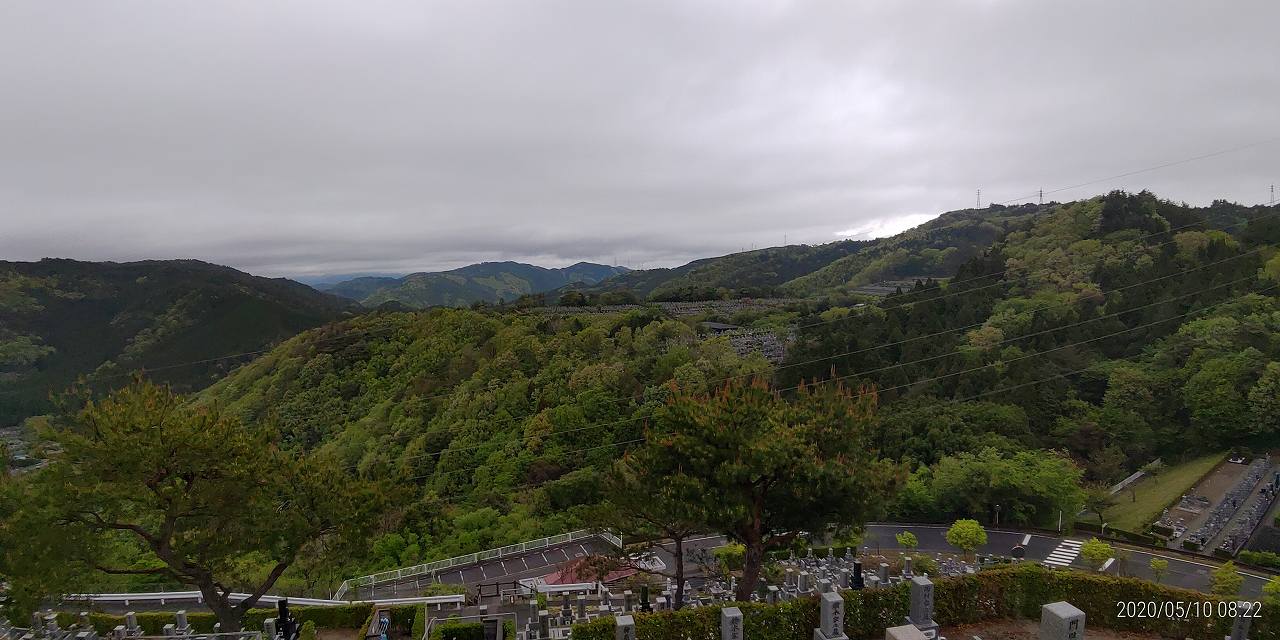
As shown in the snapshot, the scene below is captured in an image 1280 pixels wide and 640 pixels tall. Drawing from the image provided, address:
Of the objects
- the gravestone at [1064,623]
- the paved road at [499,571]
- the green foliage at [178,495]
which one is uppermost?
the green foliage at [178,495]

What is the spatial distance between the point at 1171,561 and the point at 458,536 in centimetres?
3144

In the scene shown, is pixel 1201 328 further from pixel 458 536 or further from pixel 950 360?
pixel 458 536

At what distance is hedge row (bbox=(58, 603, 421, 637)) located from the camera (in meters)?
16.3

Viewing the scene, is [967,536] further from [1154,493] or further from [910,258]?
[910,258]

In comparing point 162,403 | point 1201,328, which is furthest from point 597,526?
point 1201,328

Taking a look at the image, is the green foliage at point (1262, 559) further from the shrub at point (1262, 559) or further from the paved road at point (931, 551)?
the paved road at point (931, 551)

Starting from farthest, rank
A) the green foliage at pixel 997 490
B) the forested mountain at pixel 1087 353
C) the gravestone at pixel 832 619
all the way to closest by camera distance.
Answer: the forested mountain at pixel 1087 353 < the green foliage at pixel 997 490 < the gravestone at pixel 832 619

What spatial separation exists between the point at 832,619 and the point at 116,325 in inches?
5808

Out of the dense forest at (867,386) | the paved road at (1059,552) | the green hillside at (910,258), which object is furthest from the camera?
the green hillside at (910,258)

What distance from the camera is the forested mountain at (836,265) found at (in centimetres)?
9422

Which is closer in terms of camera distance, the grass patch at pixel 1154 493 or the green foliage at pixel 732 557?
the green foliage at pixel 732 557

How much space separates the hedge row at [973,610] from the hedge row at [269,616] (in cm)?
727

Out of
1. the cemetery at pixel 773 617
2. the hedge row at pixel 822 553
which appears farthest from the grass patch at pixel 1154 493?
the cemetery at pixel 773 617

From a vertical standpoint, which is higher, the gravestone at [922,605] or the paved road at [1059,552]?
the gravestone at [922,605]
